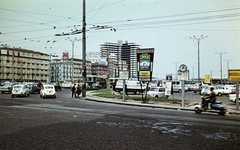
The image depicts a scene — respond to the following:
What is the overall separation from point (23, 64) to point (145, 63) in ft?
361

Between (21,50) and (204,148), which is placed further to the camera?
(21,50)

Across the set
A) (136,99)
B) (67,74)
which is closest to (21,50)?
(67,74)

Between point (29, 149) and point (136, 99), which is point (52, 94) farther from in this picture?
point (29, 149)

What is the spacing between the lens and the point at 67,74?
158m

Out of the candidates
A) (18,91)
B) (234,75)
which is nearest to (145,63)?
(234,75)

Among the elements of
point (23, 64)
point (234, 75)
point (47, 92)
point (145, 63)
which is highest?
point (23, 64)

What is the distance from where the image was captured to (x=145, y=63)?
2323 cm

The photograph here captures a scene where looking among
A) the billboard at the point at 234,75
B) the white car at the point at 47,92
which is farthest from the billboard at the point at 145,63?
the white car at the point at 47,92

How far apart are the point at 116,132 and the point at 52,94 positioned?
21.8m

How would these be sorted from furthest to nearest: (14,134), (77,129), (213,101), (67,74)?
(67,74)
(213,101)
(77,129)
(14,134)

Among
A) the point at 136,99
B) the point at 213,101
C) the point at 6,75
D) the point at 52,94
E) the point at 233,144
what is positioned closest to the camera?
the point at 233,144

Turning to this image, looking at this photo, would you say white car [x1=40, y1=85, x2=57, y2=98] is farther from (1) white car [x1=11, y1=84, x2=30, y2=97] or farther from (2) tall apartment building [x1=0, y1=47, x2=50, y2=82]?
(2) tall apartment building [x1=0, y1=47, x2=50, y2=82]

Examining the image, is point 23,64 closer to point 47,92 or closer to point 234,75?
point 47,92

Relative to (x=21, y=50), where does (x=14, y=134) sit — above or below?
below
